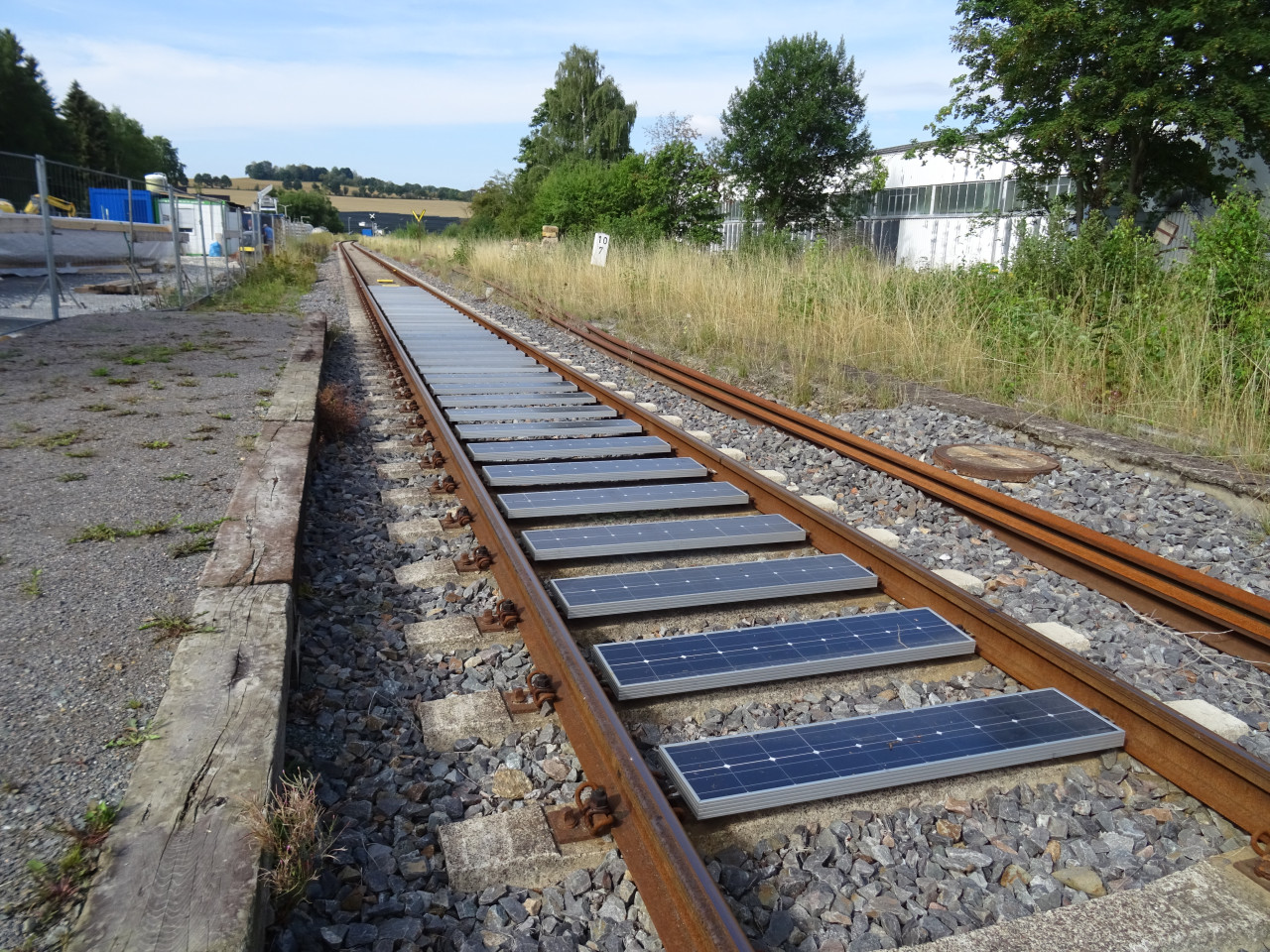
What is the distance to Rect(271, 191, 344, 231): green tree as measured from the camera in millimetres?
100812

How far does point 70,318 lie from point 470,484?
1038 cm

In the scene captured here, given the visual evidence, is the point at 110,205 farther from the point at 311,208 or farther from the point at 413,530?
the point at 311,208

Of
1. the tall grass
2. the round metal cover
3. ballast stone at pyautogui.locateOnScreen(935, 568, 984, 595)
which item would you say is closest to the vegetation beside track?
the tall grass

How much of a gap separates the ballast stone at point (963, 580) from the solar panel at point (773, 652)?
43cm

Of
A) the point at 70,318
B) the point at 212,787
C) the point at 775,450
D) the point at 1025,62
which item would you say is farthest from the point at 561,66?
the point at 212,787

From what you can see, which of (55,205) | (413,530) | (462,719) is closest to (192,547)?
(413,530)

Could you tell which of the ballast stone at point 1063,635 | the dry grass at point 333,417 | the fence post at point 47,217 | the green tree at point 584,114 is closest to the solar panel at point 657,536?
the ballast stone at point 1063,635

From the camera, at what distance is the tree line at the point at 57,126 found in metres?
55.8

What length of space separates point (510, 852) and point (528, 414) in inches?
196

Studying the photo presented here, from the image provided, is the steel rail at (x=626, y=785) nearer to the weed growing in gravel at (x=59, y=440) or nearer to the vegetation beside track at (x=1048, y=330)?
the weed growing in gravel at (x=59, y=440)

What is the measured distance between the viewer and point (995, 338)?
27.3ft

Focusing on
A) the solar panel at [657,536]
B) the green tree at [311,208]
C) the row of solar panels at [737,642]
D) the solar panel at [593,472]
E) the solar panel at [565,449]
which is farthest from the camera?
the green tree at [311,208]

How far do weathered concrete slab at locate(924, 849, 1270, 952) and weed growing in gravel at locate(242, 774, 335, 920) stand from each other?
1.42 meters

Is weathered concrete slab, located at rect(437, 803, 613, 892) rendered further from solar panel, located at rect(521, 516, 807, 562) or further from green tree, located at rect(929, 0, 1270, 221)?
green tree, located at rect(929, 0, 1270, 221)
